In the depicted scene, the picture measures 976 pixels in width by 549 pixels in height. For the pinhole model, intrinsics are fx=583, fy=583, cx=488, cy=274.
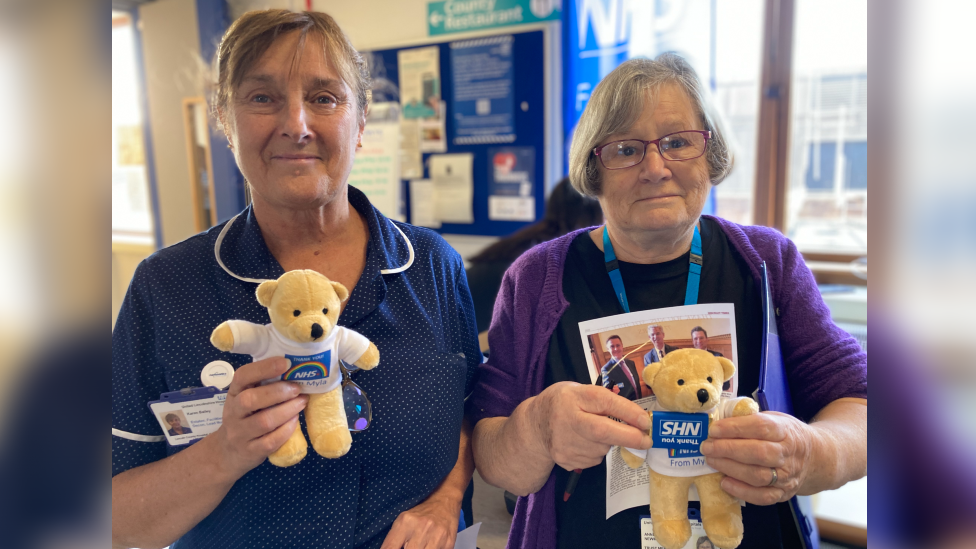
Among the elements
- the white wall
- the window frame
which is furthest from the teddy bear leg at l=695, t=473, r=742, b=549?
the white wall

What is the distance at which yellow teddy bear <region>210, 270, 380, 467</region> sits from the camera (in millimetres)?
808

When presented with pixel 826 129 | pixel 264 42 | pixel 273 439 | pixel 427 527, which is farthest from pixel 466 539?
pixel 826 129

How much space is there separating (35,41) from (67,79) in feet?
0.05

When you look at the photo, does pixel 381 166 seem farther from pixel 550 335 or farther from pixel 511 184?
pixel 550 335

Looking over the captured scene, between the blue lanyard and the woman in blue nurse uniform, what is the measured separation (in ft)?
1.16

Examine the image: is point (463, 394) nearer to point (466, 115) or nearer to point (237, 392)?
point (237, 392)

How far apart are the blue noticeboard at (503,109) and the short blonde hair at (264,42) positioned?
2.34 m

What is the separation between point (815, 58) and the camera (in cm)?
288

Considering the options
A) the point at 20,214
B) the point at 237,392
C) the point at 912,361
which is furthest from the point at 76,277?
the point at 237,392

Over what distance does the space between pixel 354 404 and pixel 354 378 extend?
109 mm

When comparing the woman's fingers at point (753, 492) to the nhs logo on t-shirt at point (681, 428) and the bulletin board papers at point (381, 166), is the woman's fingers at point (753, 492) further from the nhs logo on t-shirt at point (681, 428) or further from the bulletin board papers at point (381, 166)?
the bulletin board papers at point (381, 166)

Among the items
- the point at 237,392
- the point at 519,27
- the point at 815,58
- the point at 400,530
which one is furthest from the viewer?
the point at 519,27

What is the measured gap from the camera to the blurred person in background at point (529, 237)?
225 cm

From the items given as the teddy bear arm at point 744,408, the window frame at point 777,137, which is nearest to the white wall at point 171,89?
the window frame at point 777,137
